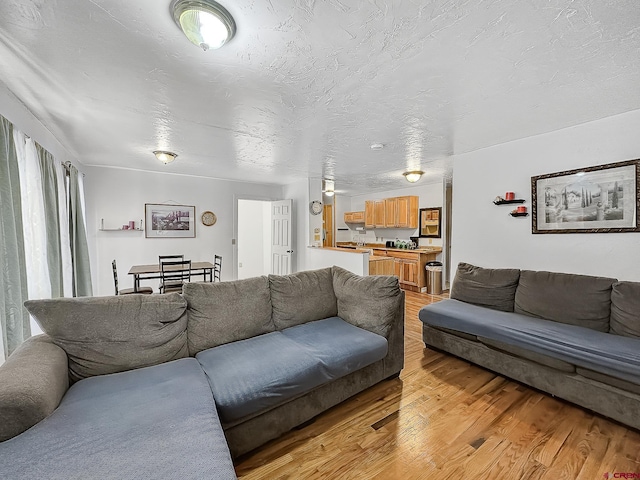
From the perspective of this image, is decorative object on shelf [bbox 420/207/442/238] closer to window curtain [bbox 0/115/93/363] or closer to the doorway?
the doorway

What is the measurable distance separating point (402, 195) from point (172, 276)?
208 inches

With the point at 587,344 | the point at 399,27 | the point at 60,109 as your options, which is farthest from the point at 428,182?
the point at 60,109

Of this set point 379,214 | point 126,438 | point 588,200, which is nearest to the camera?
point 126,438

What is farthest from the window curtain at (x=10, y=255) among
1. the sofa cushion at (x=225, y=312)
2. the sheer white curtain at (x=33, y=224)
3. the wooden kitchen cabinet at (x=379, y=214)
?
the wooden kitchen cabinet at (x=379, y=214)

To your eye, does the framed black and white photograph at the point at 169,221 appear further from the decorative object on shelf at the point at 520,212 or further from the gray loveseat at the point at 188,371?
the decorative object on shelf at the point at 520,212

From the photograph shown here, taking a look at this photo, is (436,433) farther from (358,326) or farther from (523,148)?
(523,148)

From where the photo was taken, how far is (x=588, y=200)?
2572mm

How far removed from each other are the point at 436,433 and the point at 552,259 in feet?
7.55

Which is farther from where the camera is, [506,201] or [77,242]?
[77,242]

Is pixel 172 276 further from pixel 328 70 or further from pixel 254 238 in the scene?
pixel 328 70

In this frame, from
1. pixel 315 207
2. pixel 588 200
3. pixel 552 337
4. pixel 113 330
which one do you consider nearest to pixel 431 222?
pixel 315 207

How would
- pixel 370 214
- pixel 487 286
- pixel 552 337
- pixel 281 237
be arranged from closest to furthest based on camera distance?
1. pixel 552 337
2. pixel 487 286
3. pixel 281 237
4. pixel 370 214

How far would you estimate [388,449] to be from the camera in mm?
1627

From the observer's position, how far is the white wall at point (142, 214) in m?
4.55
